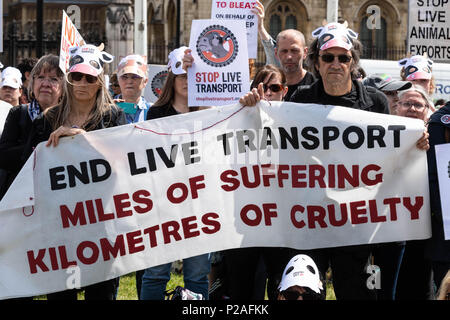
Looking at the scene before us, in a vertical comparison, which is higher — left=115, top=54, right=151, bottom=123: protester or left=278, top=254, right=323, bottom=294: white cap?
left=115, top=54, right=151, bottom=123: protester

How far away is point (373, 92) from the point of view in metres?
6.55

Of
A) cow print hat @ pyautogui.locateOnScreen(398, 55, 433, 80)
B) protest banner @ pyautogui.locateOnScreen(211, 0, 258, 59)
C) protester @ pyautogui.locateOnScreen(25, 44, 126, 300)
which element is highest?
protest banner @ pyautogui.locateOnScreen(211, 0, 258, 59)

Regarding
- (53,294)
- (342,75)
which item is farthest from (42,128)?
(342,75)

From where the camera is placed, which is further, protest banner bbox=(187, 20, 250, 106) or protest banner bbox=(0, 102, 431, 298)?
protest banner bbox=(187, 20, 250, 106)

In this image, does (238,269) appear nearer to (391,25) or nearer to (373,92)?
(373,92)

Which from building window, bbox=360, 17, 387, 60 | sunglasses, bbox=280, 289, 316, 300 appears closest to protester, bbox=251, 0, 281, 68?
sunglasses, bbox=280, 289, 316, 300

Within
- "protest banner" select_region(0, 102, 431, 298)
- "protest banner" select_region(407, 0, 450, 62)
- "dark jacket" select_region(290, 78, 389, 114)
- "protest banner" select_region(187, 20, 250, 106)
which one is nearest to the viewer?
"protest banner" select_region(0, 102, 431, 298)

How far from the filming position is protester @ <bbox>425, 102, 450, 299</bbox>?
6.13 m

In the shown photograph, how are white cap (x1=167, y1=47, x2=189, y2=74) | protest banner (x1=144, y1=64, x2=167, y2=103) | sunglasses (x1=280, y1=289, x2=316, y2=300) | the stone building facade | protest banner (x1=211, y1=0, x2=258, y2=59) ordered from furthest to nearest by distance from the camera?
1. the stone building facade
2. protest banner (x1=144, y1=64, x2=167, y2=103)
3. protest banner (x1=211, y1=0, x2=258, y2=59)
4. white cap (x1=167, y1=47, x2=189, y2=74)
5. sunglasses (x1=280, y1=289, x2=316, y2=300)

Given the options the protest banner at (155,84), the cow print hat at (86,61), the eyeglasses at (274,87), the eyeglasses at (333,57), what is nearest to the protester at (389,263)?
the eyeglasses at (333,57)

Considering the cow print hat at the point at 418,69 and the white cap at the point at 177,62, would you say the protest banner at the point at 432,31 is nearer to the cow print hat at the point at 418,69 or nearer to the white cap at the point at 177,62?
the cow print hat at the point at 418,69

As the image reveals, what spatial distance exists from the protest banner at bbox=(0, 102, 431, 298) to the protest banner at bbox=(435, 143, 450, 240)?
0.17m

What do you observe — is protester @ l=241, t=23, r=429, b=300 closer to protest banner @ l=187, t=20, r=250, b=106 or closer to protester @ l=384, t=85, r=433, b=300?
protester @ l=384, t=85, r=433, b=300

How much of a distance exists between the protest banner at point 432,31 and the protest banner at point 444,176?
15.7ft
